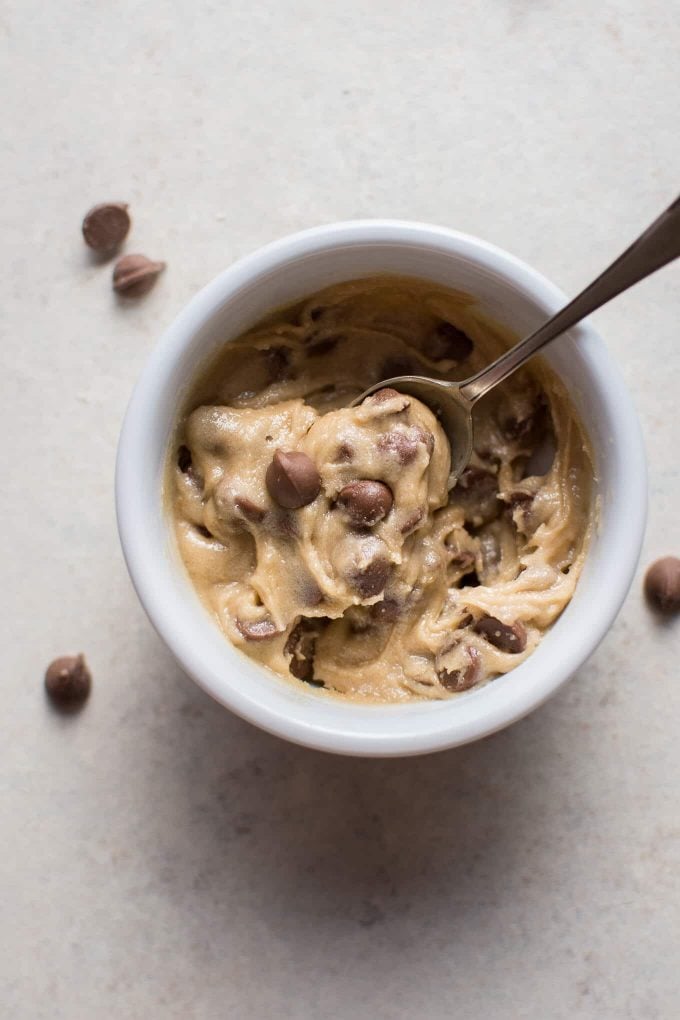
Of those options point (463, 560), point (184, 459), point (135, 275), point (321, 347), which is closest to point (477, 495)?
point (463, 560)

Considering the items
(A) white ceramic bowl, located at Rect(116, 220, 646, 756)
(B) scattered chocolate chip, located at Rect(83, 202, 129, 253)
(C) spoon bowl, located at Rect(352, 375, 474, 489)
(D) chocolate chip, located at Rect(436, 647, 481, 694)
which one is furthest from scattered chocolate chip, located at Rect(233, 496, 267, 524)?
(B) scattered chocolate chip, located at Rect(83, 202, 129, 253)

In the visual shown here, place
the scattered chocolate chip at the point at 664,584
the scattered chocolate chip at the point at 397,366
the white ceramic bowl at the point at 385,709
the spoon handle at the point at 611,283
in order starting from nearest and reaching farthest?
the spoon handle at the point at 611,283 < the white ceramic bowl at the point at 385,709 < the scattered chocolate chip at the point at 397,366 < the scattered chocolate chip at the point at 664,584

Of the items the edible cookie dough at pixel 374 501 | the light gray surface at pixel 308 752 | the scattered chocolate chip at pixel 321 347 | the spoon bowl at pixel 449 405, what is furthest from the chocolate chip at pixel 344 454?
the light gray surface at pixel 308 752

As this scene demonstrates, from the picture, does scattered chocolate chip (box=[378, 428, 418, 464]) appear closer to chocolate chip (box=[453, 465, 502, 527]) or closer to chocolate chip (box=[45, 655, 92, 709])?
chocolate chip (box=[453, 465, 502, 527])

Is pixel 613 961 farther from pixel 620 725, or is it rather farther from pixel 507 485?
pixel 507 485

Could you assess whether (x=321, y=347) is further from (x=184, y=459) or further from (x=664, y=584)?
(x=664, y=584)

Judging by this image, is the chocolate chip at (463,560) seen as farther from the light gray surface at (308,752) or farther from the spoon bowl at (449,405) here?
the light gray surface at (308,752)

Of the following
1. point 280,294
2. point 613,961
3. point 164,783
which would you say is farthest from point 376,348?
point 613,961
